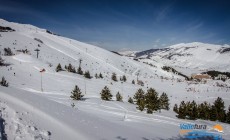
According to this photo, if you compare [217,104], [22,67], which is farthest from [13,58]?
[217,104]

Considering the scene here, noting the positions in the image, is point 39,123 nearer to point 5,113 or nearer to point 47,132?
point 47,132

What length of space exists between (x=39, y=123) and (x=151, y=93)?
96.6ft

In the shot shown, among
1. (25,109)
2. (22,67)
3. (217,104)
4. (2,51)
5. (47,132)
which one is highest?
(2,51)

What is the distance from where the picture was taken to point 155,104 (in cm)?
3531

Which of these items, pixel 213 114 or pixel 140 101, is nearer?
pixel 140 101
